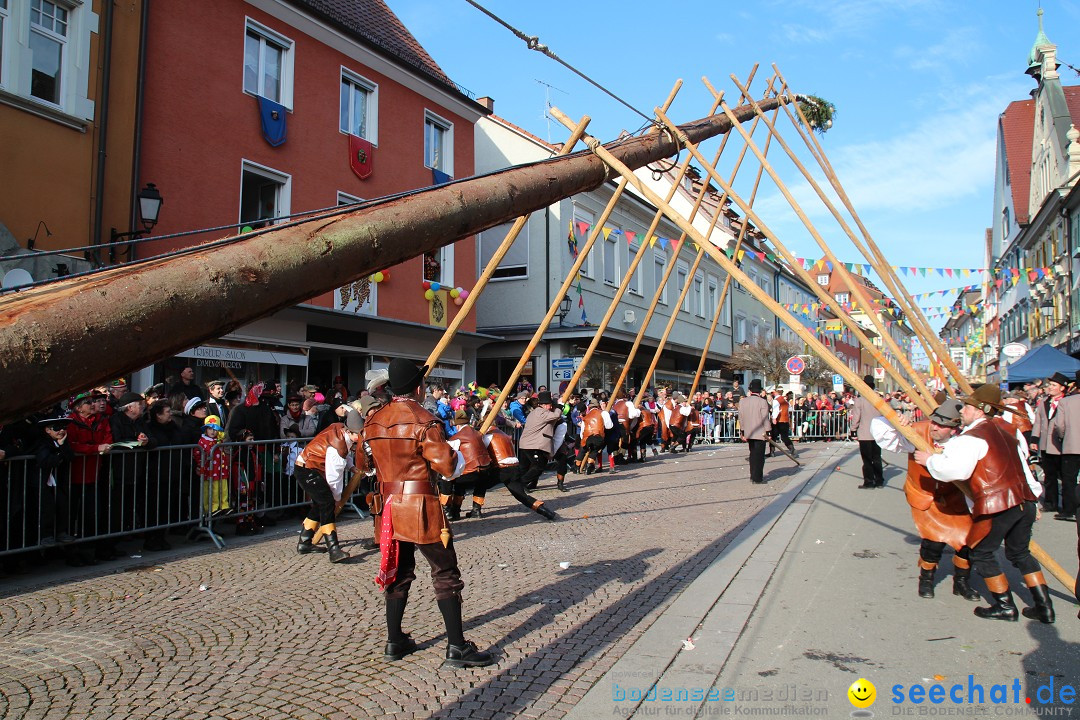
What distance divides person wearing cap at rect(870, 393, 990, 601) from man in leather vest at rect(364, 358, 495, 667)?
312cm

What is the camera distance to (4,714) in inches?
143

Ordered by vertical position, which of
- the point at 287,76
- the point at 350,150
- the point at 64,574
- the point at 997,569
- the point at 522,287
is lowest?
the point at 64,574

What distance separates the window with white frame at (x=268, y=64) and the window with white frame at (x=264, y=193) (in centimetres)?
149

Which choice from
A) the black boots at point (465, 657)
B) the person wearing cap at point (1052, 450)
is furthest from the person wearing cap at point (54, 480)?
the person wearing cap at point (1052, 450)

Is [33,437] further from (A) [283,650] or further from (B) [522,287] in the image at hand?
(B) [522,287]

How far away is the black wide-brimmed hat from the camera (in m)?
4.57

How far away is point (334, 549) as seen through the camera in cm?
709

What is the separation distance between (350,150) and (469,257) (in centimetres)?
468

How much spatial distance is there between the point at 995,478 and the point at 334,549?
18.0 ft

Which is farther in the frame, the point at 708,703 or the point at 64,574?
the point at 64,574

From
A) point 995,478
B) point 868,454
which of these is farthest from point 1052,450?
point 995,478

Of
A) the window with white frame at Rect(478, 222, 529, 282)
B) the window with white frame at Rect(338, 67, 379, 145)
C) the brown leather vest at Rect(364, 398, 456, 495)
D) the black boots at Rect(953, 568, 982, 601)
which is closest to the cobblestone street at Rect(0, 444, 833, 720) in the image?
the brown leather vest at Rect(364, 398, 456, 495)

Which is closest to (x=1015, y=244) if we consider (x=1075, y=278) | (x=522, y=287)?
(x=1075, y=278)

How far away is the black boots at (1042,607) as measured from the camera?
5008 millimetres
